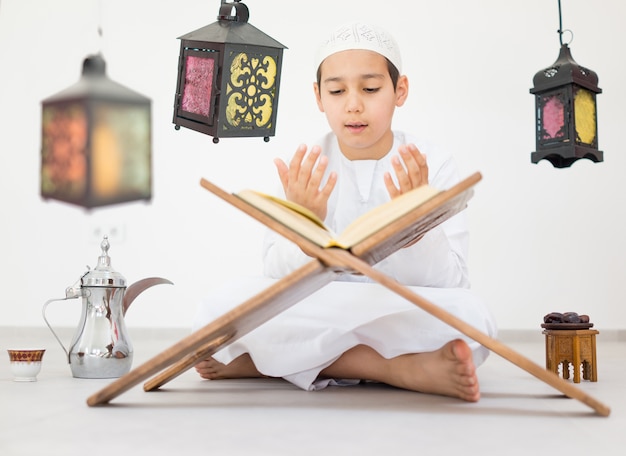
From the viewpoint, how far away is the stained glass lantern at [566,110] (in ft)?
6.92

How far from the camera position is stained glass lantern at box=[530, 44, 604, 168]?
6.92 ft

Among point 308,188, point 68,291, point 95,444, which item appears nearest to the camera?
point 95,444

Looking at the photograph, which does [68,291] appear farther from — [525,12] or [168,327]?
[525,12]

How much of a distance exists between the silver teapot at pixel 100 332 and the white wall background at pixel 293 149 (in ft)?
6.49

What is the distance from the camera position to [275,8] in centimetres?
386

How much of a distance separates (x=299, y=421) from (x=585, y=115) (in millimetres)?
1443

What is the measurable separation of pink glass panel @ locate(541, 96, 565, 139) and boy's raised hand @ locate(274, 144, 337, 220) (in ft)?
3.80

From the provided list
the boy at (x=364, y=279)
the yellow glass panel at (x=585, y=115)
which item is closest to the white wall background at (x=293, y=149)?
the yellow glass panel at (x=585, y=115)

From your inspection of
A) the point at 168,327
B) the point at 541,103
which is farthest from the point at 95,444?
the point at 168,327

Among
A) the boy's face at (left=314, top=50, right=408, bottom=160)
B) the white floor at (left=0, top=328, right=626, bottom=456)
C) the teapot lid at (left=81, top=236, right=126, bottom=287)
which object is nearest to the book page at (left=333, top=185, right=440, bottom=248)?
the white floor at (left=0, top=328, right=626, bottom=456)

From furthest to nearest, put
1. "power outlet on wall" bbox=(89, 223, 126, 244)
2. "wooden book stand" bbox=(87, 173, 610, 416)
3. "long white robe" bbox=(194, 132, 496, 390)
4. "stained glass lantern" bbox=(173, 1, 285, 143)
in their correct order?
"power outlet on wall" bbox=(89, 223, 126, 244)
"stained glass lantern" bbox=(173, 1, 285, 143)
"long white robe" bbox=(194, 132, 496, 390)
"wooden book stand" bbox=(87, 173, 610, 416)

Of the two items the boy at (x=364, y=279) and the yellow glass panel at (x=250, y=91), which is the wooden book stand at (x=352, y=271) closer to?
the boy at (x=364, y=279)

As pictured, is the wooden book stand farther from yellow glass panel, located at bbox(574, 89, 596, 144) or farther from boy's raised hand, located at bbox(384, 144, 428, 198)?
yellow glass panel, located at bbox(574, 89, 596, 144)

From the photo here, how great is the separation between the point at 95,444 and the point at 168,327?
9.24 feet
